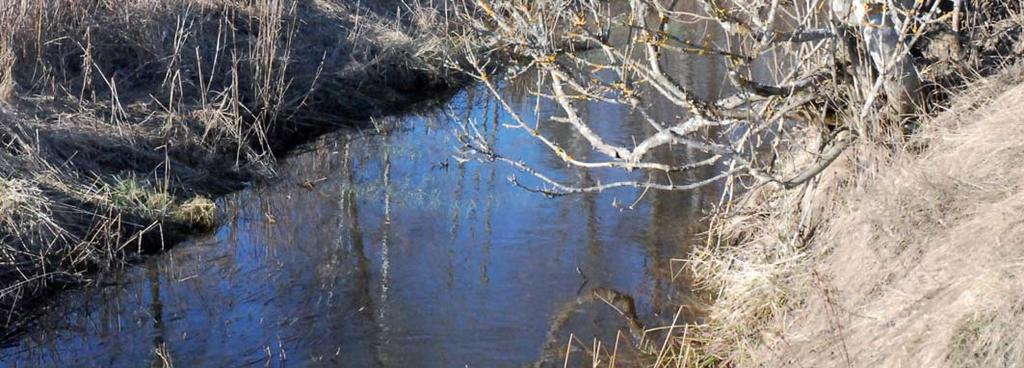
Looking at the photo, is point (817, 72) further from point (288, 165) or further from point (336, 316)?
point (288, 165)

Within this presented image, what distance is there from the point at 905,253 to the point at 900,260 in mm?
33

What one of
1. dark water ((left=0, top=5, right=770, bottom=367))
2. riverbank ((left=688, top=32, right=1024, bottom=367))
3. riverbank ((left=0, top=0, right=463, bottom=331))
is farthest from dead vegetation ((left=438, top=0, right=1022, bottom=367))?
riverbank ((left=0, top=0, right=463, bottom=331))

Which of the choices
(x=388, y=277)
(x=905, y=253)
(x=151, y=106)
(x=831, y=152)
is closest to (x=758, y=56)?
(x=831, y=152)

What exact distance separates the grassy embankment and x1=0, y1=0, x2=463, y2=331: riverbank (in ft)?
12.1

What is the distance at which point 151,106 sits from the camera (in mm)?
8539

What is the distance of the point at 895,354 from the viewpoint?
3.67m

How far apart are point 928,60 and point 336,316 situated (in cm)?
345

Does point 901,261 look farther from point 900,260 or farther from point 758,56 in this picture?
point 758,56

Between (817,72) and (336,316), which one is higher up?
(817,72)

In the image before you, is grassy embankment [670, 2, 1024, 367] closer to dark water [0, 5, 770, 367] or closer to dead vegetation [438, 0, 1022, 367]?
dead vegetation [438, 0, 1022, 367]

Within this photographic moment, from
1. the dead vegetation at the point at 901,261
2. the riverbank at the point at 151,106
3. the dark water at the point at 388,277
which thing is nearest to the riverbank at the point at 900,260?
the dead vegetation at the point at 901,261

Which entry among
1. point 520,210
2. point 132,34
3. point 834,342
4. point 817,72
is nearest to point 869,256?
point 834,342

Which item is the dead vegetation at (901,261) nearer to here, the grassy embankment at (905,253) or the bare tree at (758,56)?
the grassy embankment at (905,253)

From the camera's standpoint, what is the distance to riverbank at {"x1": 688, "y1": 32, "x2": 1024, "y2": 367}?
139 inches
